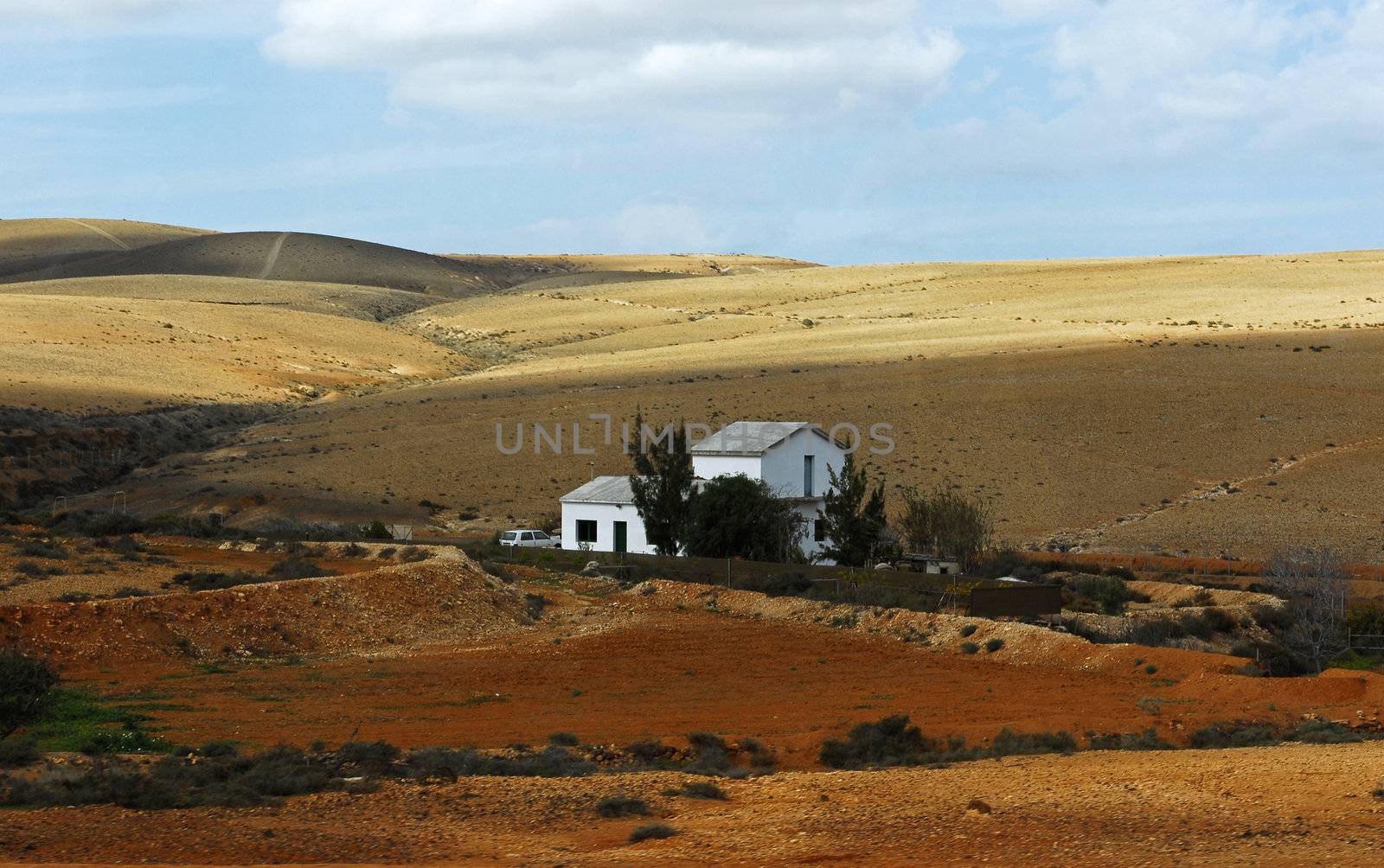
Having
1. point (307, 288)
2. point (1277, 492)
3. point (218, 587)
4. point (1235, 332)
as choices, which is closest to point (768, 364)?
point (1235, 332)

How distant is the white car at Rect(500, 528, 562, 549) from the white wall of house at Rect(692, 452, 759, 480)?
5.19 meters

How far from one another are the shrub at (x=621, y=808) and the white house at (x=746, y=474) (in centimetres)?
2943

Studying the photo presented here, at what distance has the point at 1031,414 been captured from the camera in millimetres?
63500

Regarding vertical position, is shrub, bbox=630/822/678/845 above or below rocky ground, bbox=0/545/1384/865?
above

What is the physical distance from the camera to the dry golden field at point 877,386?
52.6m

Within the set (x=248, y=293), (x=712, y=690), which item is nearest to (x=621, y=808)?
(x=712, y=690)

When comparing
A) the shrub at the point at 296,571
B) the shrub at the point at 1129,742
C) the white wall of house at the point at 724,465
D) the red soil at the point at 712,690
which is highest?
the white wall of house at the point at 724,465

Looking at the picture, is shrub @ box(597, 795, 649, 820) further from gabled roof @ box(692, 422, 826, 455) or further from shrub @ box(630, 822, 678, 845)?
gabled roof @ box(692, 422, 826, 455)

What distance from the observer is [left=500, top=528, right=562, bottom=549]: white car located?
45406mm

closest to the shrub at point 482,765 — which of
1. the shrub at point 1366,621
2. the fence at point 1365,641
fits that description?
the fence at point 1365,641

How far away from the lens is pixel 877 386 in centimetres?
6969

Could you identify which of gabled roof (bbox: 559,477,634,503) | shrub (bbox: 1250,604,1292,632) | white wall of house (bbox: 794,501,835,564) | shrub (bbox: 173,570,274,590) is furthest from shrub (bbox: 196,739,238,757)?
white wall of house (bbox: 794,501,835,564)

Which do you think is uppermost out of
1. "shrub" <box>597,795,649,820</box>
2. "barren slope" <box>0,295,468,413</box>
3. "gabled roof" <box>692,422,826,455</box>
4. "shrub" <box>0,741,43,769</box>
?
"barren slope" <box>0,295,468,413</box>

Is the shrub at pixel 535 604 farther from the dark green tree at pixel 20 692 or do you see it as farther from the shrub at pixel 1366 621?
the shrub at pixel 1366 621
